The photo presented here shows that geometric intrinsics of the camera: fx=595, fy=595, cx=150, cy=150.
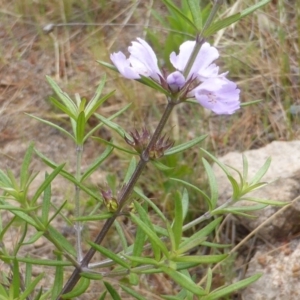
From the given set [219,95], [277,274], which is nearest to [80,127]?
[219,95]

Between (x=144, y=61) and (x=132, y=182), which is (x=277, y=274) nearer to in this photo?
(x=132, y=182)

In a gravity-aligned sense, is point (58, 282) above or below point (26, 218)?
below

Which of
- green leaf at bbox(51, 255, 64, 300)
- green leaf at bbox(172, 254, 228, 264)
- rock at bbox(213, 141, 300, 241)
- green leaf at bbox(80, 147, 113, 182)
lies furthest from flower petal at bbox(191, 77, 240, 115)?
rock at bbox(213, 141, 300, 241)

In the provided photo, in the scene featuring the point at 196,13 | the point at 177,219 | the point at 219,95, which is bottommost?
the point at 177,219

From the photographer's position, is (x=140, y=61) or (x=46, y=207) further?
(x=46, y=207)

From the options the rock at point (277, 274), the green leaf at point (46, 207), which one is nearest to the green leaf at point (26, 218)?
the green leaf at point (46, 207)

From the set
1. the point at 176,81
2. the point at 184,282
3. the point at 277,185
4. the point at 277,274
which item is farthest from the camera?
the point at 277,185

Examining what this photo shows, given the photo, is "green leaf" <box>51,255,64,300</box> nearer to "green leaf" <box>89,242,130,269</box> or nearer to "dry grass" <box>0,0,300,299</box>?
"green leaf" <box>89,242,130,269</box>

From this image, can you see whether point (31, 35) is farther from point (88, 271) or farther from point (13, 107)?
point (88, 271)
